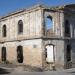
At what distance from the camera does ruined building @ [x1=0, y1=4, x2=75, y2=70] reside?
3050 centimetres

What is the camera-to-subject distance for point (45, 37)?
3047 centimetres

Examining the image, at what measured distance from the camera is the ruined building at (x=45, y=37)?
30.5 m

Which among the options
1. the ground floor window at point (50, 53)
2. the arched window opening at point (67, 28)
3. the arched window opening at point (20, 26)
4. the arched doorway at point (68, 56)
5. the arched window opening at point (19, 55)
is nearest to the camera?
the ground floor window at point (50, 53)

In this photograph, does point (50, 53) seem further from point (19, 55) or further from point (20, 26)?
point (20, 26)

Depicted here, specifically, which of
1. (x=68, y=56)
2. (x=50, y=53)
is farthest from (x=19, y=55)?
(x=68, y=56)

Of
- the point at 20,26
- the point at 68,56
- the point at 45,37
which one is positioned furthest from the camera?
the point at 20,26

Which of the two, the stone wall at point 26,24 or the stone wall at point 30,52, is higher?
the stone wall at point 26,24

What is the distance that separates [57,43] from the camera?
102ft

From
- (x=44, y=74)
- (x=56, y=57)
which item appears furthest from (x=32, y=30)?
(x=44, y=74)

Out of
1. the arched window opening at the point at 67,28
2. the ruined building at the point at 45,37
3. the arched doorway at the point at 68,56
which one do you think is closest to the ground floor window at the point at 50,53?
the ruined building at the point at 45,37

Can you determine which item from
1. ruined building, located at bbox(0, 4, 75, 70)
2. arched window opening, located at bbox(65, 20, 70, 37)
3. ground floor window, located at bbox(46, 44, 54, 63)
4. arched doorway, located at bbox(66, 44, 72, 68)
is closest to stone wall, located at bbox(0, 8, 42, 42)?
ruined building, located at bbox(0, 4, 75, 70)

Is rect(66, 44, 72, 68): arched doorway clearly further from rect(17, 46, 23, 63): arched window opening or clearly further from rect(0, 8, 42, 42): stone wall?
rect(17, 46, 23, 63): arched window opening

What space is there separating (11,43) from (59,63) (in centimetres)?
815

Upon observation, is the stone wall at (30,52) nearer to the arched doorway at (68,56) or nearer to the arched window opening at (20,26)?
the arched window opening at (20,26)
